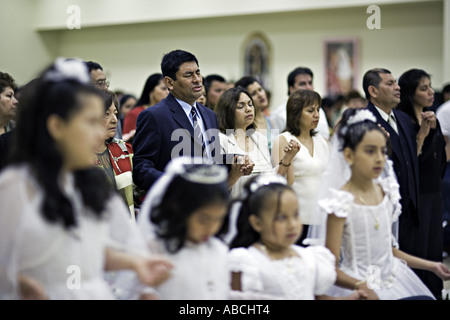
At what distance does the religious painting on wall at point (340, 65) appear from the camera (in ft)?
36.9

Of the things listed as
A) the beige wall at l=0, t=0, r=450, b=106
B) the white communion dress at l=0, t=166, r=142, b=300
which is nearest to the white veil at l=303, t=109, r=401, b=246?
the white communion dress at l=0, t=166, r=142, b=300

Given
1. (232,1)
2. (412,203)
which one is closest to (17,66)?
(232,1)

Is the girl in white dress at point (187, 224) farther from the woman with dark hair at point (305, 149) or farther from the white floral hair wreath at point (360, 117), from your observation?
the woman with dark hair at point (305, 149)

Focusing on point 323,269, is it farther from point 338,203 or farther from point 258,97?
point 258,97

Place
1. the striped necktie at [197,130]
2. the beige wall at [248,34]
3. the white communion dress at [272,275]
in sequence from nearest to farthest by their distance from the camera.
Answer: the white communion dress at [272,275]
the striped necktie at [197,130]
the beige wall at [248,34]

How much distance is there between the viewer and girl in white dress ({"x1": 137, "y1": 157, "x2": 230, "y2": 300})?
6.91 ft

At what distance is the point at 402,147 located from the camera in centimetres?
402

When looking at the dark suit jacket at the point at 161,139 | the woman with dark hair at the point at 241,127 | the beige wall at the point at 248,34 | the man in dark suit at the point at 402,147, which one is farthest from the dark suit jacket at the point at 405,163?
the beige wall at the point at 248,34

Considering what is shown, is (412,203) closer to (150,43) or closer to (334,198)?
(334,198)

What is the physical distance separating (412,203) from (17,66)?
11.3 metres

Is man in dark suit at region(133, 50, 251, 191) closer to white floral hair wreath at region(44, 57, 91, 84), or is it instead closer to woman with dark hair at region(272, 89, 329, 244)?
woman with dark hair at region(272, 89, 329, 244)

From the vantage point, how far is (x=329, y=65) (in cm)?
1154

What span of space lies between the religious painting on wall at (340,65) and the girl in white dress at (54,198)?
994 cm

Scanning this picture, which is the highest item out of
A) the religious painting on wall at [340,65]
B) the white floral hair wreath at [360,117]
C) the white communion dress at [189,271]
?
the religious painting on wall at [340,65]
